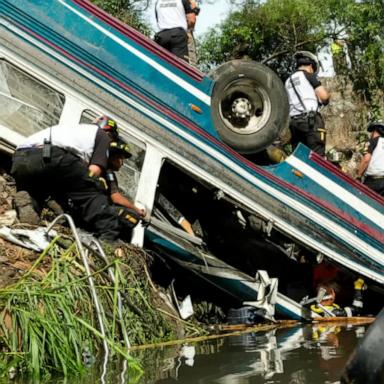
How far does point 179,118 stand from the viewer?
7219 millimetres

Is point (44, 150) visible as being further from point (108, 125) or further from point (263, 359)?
point (263, 359)

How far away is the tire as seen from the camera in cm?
745

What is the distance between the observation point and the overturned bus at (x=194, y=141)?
710 centimetres

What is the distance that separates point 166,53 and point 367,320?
9.11 feet

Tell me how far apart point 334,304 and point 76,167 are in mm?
2700

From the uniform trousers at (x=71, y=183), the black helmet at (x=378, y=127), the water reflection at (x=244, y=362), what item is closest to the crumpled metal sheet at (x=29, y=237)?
the uniform trousers at (x=71, y=183)

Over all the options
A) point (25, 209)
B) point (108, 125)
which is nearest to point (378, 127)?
point (108, 125)

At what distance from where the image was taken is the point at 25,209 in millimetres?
6836

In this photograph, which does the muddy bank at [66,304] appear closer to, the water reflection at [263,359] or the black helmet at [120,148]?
the water reflection at [263,359]

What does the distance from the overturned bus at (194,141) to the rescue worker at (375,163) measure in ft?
3.41

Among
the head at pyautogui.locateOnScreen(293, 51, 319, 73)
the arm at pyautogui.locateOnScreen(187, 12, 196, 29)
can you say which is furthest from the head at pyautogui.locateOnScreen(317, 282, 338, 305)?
the arm at pyautogui.locateOnScreen(187, 12, 196, 29)

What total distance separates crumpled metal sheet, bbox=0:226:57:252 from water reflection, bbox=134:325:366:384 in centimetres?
107

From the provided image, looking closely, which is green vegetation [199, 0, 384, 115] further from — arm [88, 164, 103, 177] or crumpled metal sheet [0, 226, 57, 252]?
crumpled metal sheet [0, 226, 57, 252]

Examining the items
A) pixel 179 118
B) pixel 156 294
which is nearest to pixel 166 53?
pixel 179 118
